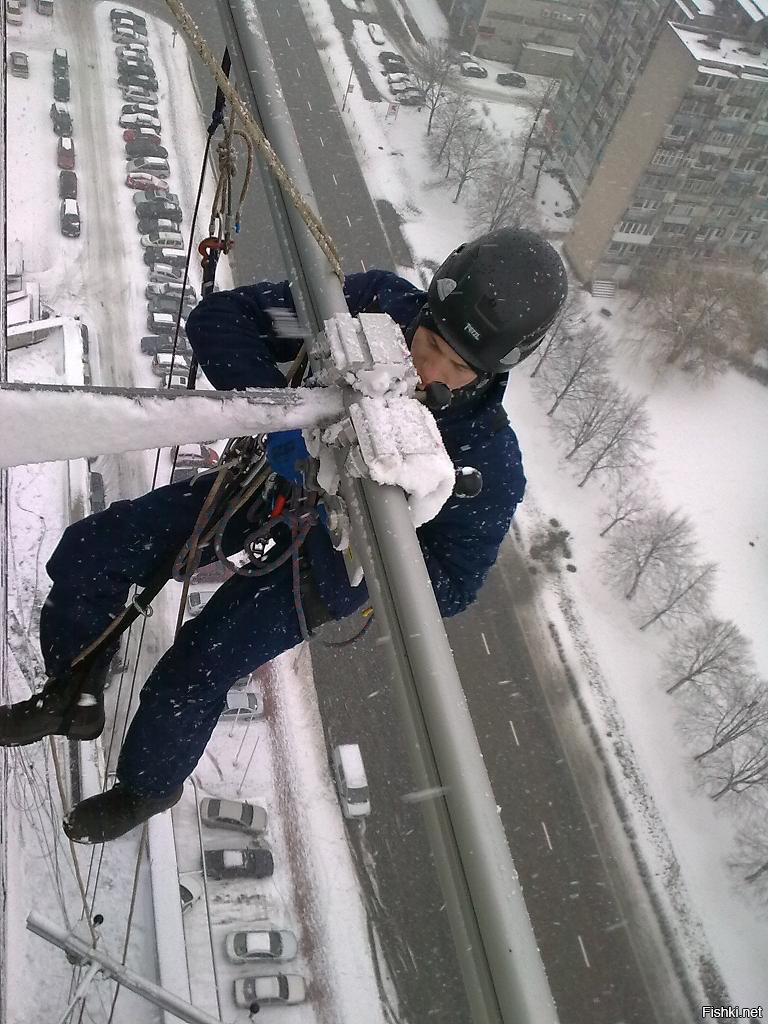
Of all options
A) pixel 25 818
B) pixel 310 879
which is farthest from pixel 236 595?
pixel 310 879

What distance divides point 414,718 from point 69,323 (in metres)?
14.9

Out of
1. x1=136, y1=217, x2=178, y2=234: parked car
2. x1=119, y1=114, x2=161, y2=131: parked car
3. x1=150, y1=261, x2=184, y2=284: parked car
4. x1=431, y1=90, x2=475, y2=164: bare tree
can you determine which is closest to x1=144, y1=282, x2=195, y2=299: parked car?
x1=150, y1=261, x2=184, y2=284: parked car

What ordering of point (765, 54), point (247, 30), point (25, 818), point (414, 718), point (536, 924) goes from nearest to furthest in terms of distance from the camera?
point (414, 718)
point (247, 30)
point (25, 818)
point (536, 924)
point (765, 54)

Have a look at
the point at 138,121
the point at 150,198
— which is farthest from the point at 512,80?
the point at 150,198

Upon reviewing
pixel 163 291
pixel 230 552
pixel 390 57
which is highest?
pixel 230 552

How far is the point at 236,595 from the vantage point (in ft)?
12.1

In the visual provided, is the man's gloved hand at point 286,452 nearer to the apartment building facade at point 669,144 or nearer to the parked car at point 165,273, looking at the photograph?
the parked car at point 165,273

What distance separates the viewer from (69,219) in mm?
16891

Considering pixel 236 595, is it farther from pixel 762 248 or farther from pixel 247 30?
pixel 762 248

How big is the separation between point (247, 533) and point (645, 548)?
13.2m

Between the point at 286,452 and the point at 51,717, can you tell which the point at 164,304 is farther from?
the point at 286,452

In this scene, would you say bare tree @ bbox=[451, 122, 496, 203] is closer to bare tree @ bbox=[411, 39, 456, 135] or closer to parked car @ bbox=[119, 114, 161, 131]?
bare tree @ bbox=[411, 39, 456, 135]

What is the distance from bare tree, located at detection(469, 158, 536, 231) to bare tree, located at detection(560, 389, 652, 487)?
20.4 ft

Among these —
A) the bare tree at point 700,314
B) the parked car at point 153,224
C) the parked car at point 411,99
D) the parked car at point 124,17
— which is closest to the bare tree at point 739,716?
the bare tree at point 700,314
